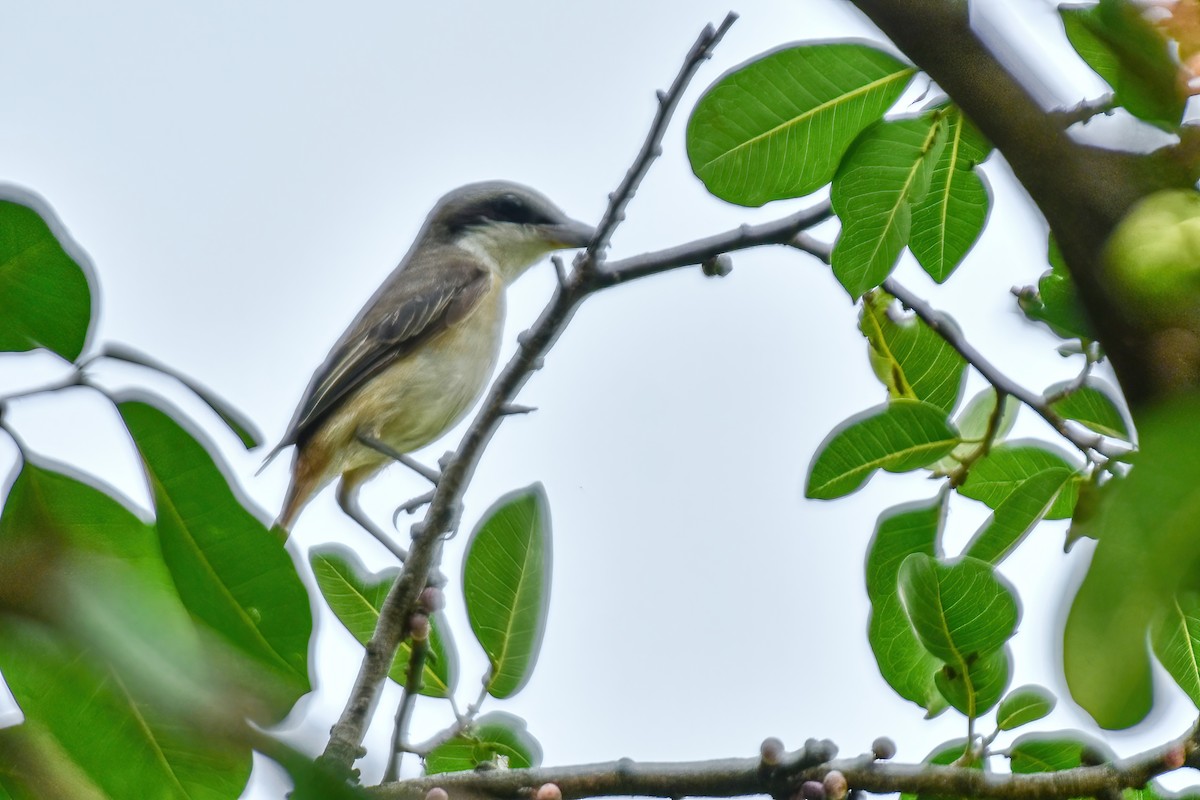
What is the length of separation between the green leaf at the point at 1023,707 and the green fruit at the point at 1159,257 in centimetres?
177

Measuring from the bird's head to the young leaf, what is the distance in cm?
474

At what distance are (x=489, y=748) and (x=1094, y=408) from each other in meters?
1.50

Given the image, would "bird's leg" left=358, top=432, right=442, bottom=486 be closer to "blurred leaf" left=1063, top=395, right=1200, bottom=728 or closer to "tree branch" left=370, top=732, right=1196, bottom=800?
"tree branch" left=370, top=732, right=1196, bottom=800

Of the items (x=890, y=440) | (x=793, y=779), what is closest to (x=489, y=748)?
(x=793, y=779)

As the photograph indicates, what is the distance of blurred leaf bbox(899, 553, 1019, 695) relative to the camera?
220cm

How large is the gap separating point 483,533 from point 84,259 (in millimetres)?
1670

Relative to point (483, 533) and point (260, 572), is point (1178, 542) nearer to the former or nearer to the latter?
point (260, 572)

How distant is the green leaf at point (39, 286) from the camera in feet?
4.08

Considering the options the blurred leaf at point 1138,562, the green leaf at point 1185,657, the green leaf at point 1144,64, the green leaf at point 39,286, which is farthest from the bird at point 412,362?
the blurred leaf at point 1138,562

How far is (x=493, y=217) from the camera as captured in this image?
7262 millimetres

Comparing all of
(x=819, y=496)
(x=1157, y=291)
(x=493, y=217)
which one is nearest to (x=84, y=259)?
(x=1157, y=291)

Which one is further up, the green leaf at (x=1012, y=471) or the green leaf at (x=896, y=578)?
the green leaf at (x=1012, y=471)

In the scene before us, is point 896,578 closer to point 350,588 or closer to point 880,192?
point 880,192

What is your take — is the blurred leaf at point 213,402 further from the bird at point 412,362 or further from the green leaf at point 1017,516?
the bird at point 412,362
